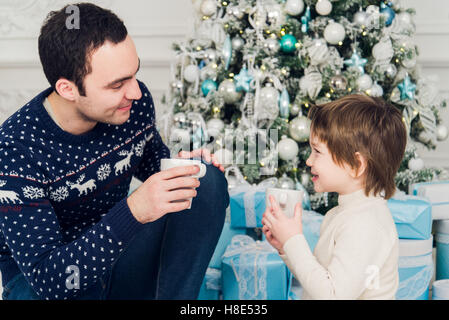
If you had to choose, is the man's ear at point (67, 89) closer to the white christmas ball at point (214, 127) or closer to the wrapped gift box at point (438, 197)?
the white christmas ball at point (214, 127)

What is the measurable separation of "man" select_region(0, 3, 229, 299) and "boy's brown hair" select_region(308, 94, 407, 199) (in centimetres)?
29

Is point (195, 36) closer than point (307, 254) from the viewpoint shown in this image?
No

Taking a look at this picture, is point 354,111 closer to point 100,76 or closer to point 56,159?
point 100,76

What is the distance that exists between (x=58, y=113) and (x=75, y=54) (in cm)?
16

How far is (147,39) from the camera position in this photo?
252cm

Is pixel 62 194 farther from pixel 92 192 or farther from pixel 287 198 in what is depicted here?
pixel 287 198

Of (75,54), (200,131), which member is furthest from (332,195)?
(75,54)

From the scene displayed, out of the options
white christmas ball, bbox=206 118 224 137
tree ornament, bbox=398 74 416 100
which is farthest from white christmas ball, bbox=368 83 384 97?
white christmas ball, bbox=206 118 224 137

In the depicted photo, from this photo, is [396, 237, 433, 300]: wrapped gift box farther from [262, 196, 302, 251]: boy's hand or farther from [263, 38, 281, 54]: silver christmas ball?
[263, 38, 281, 54]: silver christmas ball

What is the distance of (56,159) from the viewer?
0.98 meters

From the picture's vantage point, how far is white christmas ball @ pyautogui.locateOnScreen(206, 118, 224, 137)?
5.44ft

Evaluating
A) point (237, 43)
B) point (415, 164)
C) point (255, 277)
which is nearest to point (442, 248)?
point (415, 164)

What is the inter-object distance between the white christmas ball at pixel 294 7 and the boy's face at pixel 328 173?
2.76 feet

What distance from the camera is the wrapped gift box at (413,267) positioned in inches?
52.7
